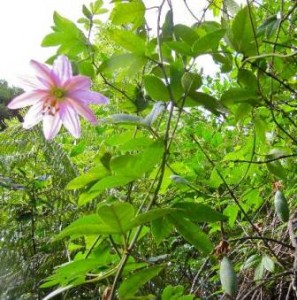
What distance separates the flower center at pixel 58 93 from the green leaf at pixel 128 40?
10 cm

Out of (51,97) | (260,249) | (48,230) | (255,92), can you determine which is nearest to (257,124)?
(255,92)

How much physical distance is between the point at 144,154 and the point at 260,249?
0.46m

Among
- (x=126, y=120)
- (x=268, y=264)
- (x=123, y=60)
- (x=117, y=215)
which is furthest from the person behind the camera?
(x=268, y=264)

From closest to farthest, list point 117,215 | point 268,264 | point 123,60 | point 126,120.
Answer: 1. point 117,215
2. point 126,120
3. point 123,60
4. point 268,264

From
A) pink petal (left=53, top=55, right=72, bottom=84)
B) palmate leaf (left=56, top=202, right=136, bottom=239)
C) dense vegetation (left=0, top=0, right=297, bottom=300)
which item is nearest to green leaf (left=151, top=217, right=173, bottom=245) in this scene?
Result: dense vegetation (left=0, top=0, right=297, bottom=300)

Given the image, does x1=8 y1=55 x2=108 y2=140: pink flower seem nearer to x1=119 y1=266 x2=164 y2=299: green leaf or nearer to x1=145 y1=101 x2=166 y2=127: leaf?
x1=145 y1=101 x2=166 y2=127: leaf

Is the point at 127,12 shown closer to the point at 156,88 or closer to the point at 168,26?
the point at 168,26

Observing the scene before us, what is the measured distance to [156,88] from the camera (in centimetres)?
56

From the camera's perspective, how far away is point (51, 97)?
1.97ft

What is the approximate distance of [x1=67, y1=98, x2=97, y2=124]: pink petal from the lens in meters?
0.57

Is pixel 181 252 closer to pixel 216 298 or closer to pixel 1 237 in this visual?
pixel 216 298

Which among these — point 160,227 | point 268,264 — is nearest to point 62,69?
point 160,227

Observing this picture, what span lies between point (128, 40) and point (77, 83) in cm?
11

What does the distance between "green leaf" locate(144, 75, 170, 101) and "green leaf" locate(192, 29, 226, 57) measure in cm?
6
